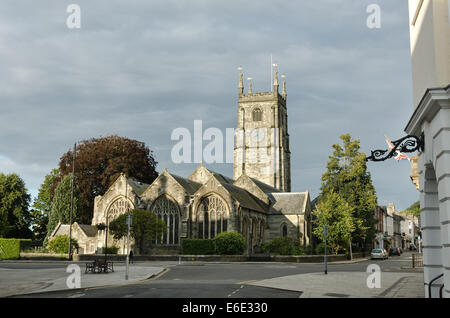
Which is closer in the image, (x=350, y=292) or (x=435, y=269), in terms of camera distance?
(x=435, y=269)

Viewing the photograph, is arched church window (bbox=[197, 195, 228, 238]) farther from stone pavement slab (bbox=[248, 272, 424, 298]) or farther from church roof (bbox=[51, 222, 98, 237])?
stone pavement slab (bbox=[248, 272, 424, 298])

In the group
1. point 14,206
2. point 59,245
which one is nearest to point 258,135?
point 14,206

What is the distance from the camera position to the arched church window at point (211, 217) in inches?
1959

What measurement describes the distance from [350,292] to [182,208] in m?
38.2

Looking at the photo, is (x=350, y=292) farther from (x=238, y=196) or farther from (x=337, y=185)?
(x=337, y=185)

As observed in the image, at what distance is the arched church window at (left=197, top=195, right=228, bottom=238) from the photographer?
49.8m

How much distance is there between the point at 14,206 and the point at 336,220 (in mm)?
45427

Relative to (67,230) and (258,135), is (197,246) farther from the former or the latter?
(258,135)

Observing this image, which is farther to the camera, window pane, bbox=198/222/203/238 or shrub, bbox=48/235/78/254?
window pane, bbox=198/222/203/238

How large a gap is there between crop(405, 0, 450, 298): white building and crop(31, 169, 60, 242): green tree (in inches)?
2593

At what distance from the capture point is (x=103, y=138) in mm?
67250

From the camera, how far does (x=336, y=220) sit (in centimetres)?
5109

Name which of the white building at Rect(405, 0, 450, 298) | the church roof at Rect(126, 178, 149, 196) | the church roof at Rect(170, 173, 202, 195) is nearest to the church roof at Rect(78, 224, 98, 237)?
the church roof at Rect(126, 178, 149, 196)
